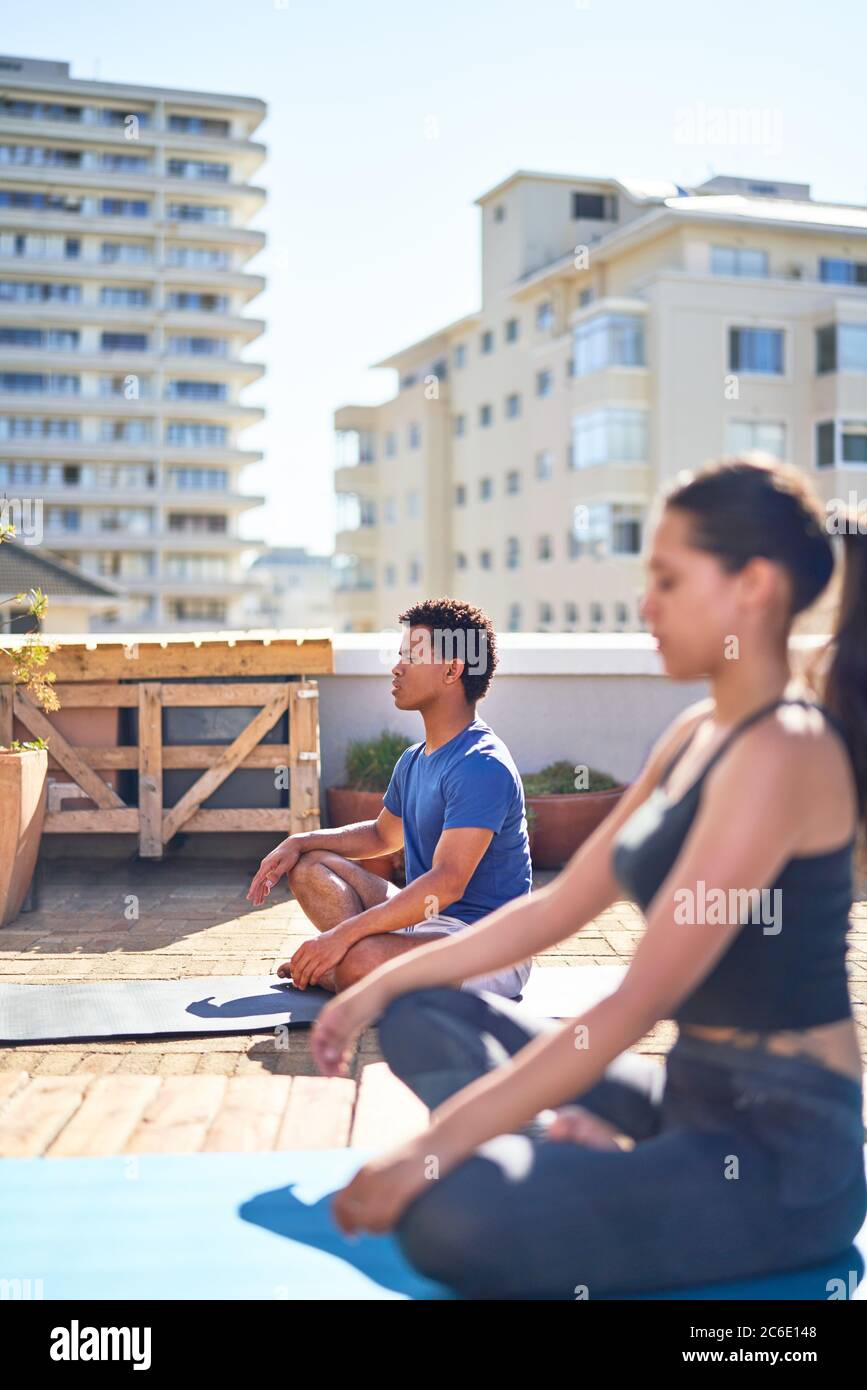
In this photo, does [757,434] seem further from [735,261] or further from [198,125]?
[198,125]

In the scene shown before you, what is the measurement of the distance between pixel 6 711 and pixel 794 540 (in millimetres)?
6037

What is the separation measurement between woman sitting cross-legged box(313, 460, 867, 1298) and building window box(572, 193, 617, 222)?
45568mm

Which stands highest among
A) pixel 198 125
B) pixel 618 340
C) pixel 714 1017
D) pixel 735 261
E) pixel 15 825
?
pixel 198 125

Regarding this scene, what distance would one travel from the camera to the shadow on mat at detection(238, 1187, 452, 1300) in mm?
2506

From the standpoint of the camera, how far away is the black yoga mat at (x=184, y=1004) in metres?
4.30

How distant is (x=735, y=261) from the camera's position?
124 feet

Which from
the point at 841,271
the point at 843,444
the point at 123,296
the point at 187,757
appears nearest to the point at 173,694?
the point at 187,757

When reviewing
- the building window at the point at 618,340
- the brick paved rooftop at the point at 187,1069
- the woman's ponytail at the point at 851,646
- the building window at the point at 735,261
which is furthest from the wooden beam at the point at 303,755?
the building window at the point at 735,261

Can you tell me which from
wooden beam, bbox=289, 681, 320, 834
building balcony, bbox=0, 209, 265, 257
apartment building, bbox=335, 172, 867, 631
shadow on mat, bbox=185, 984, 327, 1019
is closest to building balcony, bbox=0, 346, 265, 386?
building balcony, bbox=0, 209, 265, 257

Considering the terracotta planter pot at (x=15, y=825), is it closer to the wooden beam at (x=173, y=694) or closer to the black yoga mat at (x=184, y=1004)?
the wooden beam at (x=173, y=694)

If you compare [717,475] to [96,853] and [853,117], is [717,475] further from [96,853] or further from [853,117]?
[853,117]

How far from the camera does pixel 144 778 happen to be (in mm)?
7363

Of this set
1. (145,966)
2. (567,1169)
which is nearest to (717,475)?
(567,1169)

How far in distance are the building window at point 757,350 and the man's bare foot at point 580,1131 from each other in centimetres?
3757
